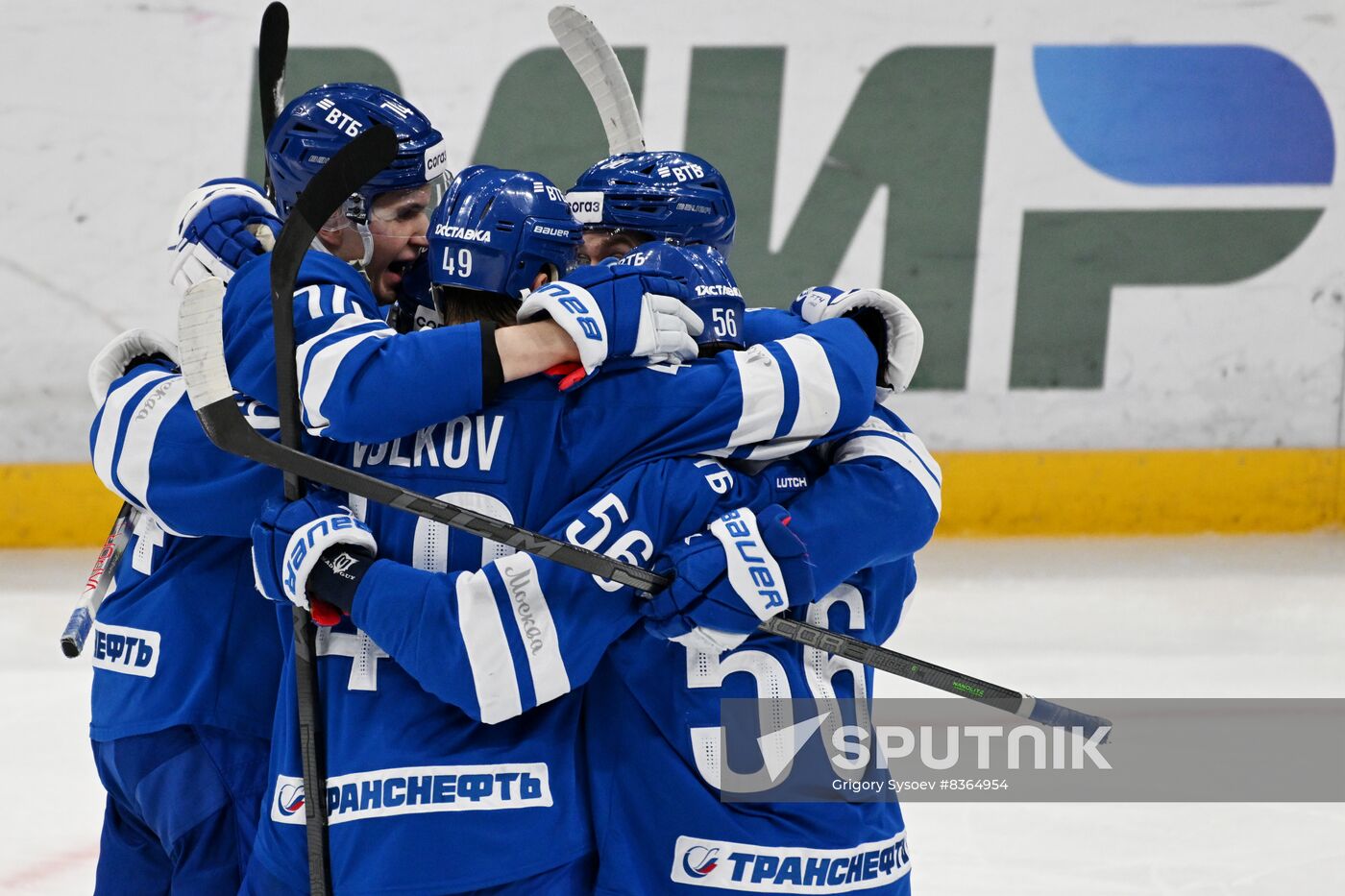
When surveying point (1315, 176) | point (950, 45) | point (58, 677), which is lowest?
point (58, 677)

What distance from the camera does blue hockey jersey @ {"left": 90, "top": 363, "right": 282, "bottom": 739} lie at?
5.93 ft

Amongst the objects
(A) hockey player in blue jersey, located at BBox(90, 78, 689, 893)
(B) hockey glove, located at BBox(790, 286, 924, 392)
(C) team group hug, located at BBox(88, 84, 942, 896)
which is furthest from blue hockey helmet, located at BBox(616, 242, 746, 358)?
(A) hockey player in blue jersey, located at BBox(90, 78, 689, 893)

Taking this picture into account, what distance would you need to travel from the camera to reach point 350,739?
5.16 ft

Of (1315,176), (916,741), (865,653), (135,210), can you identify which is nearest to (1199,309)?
(1315,176)

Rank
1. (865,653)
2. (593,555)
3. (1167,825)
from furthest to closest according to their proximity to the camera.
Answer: (1167,825) < (865,653) < (593,555)

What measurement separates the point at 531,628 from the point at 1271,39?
4.81 metres

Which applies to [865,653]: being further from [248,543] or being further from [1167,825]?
[1167,825]

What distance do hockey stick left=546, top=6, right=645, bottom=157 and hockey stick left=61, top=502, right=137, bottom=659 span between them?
1.04 metres

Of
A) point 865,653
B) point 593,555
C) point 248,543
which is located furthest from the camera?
point 248,543

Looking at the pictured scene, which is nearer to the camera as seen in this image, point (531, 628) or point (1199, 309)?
point (531, 628)

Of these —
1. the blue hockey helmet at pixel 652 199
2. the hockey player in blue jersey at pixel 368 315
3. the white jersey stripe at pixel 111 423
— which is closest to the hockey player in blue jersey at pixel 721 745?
the hockey player in blue jersey at pixel 368 315
